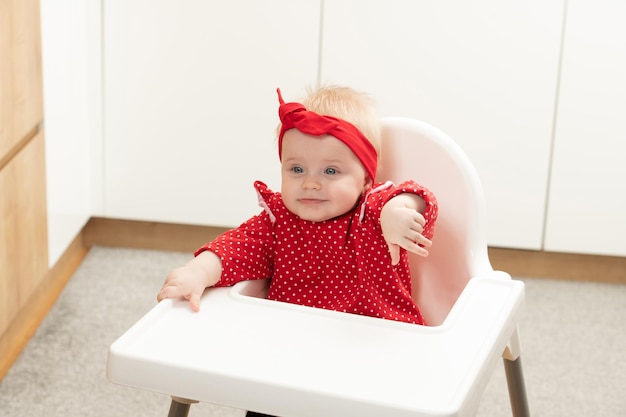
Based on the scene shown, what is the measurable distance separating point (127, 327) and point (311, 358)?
1183mm

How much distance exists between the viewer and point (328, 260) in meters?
1.18

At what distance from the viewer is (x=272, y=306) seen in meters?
1.01

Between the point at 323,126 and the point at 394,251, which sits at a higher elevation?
the point at 323,126

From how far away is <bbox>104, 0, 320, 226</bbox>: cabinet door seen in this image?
2219 millimetres

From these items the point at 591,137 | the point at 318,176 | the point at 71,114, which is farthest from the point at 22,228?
the point at 591,137

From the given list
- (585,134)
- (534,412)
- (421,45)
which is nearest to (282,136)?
(534,412)

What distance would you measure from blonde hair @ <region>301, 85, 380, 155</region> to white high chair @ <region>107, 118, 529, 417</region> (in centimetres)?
23

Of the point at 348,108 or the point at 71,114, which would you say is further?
the point at 71,114

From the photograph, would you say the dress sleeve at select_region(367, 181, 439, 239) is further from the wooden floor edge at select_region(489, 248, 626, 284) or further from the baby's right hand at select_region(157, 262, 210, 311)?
the wooden floor edge at select_region(489, 248, 626, 284)

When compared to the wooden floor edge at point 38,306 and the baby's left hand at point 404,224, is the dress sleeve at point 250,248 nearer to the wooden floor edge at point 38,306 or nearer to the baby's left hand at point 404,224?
the baby's left hand at point 404,224

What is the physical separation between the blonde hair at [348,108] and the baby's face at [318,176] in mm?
47

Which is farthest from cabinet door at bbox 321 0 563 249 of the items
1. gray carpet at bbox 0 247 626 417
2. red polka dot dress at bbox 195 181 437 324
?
red polka dot dress at bbox 195 181 437 324

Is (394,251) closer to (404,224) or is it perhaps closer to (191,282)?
(404,224)

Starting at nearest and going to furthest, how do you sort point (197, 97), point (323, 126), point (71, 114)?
point (323, 126)
point (71, 114)
point (197, 97)
